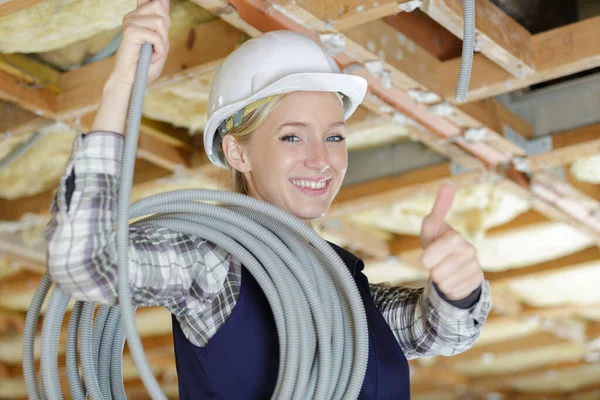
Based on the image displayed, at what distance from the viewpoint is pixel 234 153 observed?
1959 mm

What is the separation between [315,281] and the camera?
1.68 meters

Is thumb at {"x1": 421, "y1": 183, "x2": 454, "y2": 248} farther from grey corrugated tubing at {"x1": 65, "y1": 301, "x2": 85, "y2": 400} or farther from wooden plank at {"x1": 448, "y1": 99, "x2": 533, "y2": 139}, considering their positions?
wooden plank at {"x1": 448, "y1": 99, "x2": 533, "y2": 139}

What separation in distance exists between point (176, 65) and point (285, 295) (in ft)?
5.42

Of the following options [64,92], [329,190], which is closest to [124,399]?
[329,190]

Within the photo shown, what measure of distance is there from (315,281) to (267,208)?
18 cm

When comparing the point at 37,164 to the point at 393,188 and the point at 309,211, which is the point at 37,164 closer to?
the point at 393,188

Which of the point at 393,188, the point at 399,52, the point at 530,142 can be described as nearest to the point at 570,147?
the point at 530,142

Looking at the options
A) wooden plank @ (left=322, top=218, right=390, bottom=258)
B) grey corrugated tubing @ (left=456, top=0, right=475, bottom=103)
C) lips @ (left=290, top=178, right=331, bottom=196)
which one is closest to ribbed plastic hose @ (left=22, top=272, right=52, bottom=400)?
lips @ (left=290, top=178, right=331, bottom=196)

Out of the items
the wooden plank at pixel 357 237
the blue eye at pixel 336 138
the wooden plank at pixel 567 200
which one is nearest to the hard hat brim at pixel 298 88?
the blue eye at pixel 336 138

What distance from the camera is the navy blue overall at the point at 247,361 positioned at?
1.59 metres

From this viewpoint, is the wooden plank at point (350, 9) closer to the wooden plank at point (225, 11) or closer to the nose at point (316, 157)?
the wooden plank at point (225, 11)

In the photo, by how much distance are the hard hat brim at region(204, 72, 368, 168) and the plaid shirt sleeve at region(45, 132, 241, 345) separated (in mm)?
383

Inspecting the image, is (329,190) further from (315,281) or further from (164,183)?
(164,183)

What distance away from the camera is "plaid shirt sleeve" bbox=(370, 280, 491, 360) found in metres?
1.74
